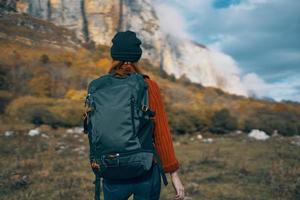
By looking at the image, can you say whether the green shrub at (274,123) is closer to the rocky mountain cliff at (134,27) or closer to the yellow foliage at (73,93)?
the yellow foliage at (73,93)

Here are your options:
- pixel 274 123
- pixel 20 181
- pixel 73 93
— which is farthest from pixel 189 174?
pixel 73 93

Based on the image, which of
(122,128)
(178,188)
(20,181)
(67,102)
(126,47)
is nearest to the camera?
(122,128)

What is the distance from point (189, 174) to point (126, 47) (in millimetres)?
7031

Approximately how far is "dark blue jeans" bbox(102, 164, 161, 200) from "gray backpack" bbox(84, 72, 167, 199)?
7 centimetres

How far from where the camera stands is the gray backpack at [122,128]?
296 centimetres

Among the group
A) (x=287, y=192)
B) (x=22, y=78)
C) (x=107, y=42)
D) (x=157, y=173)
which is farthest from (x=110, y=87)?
(x=107, y=42)

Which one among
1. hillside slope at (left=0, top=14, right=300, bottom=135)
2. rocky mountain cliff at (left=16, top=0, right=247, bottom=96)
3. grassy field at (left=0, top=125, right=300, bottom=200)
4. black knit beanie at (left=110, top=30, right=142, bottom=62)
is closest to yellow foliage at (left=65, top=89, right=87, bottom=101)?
hillside slope at (left=0, top=14, right=300, bottom=135)

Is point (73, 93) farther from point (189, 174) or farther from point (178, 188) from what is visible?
point (178, 188)

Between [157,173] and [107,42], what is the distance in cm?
9256

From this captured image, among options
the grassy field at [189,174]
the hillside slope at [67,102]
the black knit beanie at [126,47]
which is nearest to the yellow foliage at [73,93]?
the hillside slope at [67,102]

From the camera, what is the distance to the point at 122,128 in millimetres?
2955

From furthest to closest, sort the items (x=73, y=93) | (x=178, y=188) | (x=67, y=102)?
(x=73, y=93), (x=67, y=102), (x=178, y=188)

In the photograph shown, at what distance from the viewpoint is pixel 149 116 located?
3023 mm

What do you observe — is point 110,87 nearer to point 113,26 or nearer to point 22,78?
point 22,78
